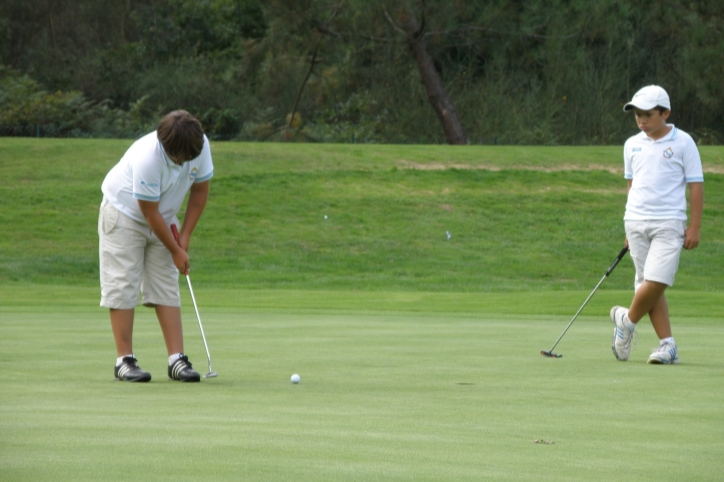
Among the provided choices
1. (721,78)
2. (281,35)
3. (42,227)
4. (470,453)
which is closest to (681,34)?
(721,78)

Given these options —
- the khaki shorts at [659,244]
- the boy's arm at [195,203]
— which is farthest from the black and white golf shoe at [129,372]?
the khaki shorts at [659,244]

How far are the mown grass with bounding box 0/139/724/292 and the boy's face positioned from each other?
11.1 meters

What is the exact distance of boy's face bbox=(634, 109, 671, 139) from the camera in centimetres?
763

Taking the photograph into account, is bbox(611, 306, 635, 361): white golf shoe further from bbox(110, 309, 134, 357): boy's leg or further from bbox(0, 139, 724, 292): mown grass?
bbox(0, 139, 724, 292): mown grass

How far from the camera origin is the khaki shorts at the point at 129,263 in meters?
6.55

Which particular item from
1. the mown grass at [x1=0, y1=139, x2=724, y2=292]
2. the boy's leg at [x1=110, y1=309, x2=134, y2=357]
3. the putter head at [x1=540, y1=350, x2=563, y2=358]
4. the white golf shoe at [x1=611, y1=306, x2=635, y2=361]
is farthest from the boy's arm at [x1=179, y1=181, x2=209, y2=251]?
the mown grass at [x1=0, y1=139, x2=724, y2=292]

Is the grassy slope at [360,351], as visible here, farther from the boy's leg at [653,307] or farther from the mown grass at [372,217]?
the boy's leg at [653,307]

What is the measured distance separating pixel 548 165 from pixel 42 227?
11.5 m

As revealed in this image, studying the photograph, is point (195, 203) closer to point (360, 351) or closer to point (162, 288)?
point (162, 288)

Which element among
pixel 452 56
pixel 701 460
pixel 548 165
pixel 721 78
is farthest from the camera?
pixel 452 56

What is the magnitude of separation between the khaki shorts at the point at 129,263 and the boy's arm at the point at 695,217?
3.19 meters

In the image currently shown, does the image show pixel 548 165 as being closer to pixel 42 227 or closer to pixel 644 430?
pixel 42 227

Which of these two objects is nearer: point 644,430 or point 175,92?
point 644,430

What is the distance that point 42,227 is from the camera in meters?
22.4
